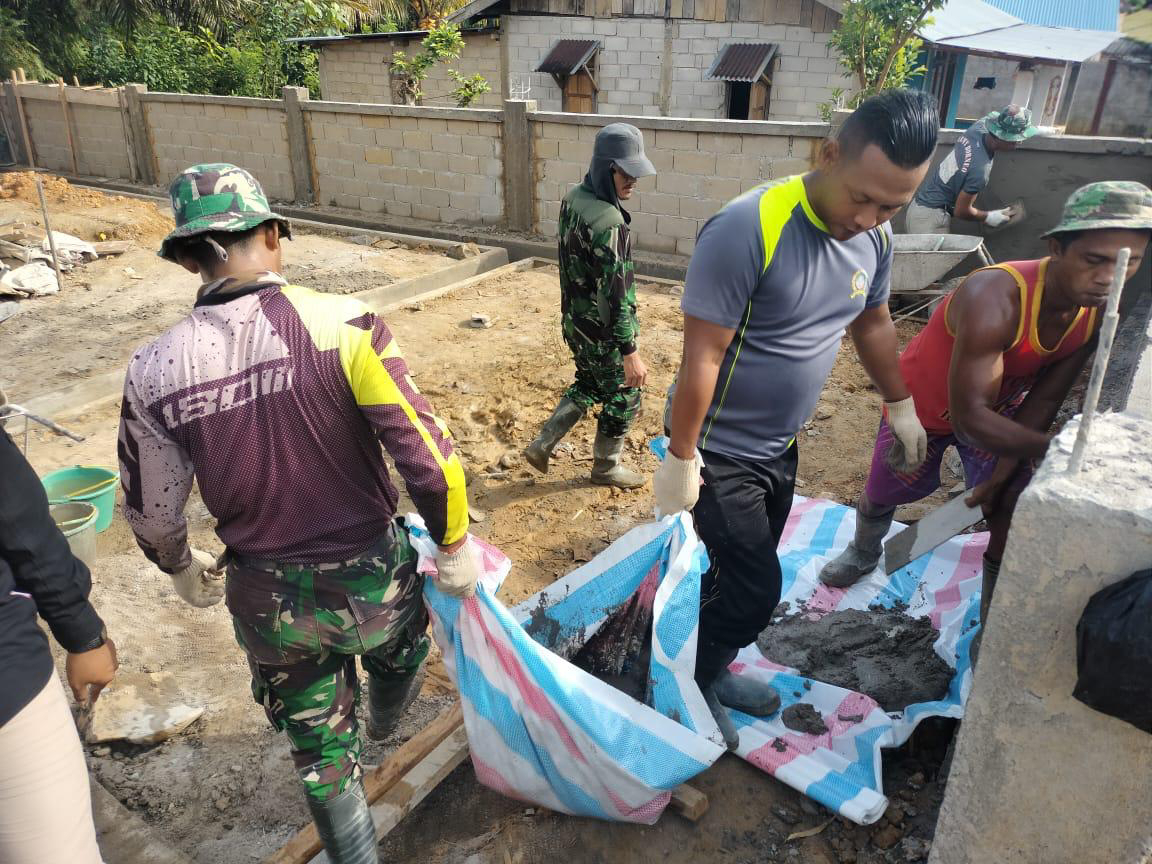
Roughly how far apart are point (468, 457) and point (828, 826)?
3156 mm

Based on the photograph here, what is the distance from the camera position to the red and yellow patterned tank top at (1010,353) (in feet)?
7.98

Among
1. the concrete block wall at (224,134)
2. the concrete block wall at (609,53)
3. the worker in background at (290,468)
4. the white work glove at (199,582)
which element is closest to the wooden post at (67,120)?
the concrete block wall at (224,134)

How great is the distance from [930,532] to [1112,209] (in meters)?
1.30

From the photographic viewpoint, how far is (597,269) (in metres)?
3.96

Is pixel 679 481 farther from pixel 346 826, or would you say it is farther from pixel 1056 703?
pixel 346 826

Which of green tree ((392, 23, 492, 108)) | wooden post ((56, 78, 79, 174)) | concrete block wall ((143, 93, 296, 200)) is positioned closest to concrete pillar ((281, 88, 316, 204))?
concrete block wall ((143, 93, 296, 200))

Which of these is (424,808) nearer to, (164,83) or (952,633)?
(952,633)

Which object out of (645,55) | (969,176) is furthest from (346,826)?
(645,55)

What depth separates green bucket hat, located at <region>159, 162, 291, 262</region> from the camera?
1651 millimetres

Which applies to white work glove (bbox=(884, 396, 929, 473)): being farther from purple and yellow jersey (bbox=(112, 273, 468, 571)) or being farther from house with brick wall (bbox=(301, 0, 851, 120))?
house with brick wall (bbox=(301, 0, 851, 120))

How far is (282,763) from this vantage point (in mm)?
2666

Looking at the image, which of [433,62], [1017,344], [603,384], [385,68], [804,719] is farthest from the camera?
[385,68]

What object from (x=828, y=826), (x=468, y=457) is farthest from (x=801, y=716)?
(x=468, y=457)

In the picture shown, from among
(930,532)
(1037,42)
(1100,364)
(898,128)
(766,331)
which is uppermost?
(1037,42)
